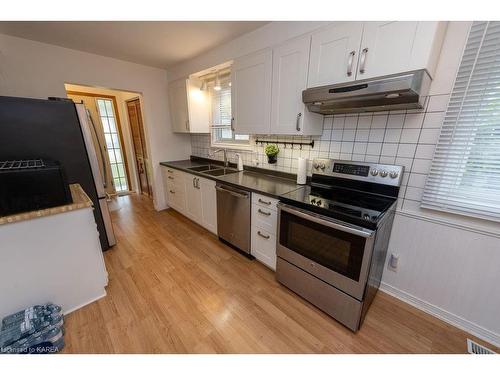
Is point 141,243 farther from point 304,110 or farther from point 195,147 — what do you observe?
point 304,110

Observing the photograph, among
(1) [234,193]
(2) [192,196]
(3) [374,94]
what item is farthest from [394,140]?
(2) [192,196]

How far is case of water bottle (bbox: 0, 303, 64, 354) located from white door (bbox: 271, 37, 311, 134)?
2.27 metres

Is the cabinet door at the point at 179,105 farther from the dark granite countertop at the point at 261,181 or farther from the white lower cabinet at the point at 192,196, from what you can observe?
the dark granite countertop at the point at 261,181

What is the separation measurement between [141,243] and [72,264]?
1.05 metres

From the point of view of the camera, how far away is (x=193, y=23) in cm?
185

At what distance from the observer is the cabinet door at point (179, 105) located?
9.77ft

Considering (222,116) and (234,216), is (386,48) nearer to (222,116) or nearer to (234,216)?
(234,216)

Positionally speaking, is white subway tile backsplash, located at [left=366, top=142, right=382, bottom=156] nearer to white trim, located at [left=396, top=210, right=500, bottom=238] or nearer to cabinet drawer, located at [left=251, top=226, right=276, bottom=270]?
white trim, located at [left=396, top=210, right=500, bottom=238]

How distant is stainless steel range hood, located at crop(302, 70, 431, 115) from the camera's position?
1.10m

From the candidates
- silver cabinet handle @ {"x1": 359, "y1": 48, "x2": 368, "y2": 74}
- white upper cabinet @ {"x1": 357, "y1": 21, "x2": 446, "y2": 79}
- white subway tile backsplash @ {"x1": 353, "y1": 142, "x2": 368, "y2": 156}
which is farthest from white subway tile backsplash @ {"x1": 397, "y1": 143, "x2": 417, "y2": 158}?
silver cabinet handle @ {"x1": 359, "y1": 48, "x2": 368, "y2": 74}

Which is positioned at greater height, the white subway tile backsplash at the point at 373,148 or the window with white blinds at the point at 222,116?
the window with white blinds at the point at 222,116

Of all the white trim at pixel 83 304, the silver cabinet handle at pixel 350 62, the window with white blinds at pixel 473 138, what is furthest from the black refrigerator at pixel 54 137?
the window with white blinds at pixel 473 138

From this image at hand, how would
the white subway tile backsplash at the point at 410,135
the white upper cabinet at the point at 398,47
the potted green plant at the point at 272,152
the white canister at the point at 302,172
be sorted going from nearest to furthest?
the white upper cabinet at the point at 398,47 → the white subway tile backsplash at the point at 410,135 → the white canister at the point at 302,172 → the potted green plant at the point at 272,152
